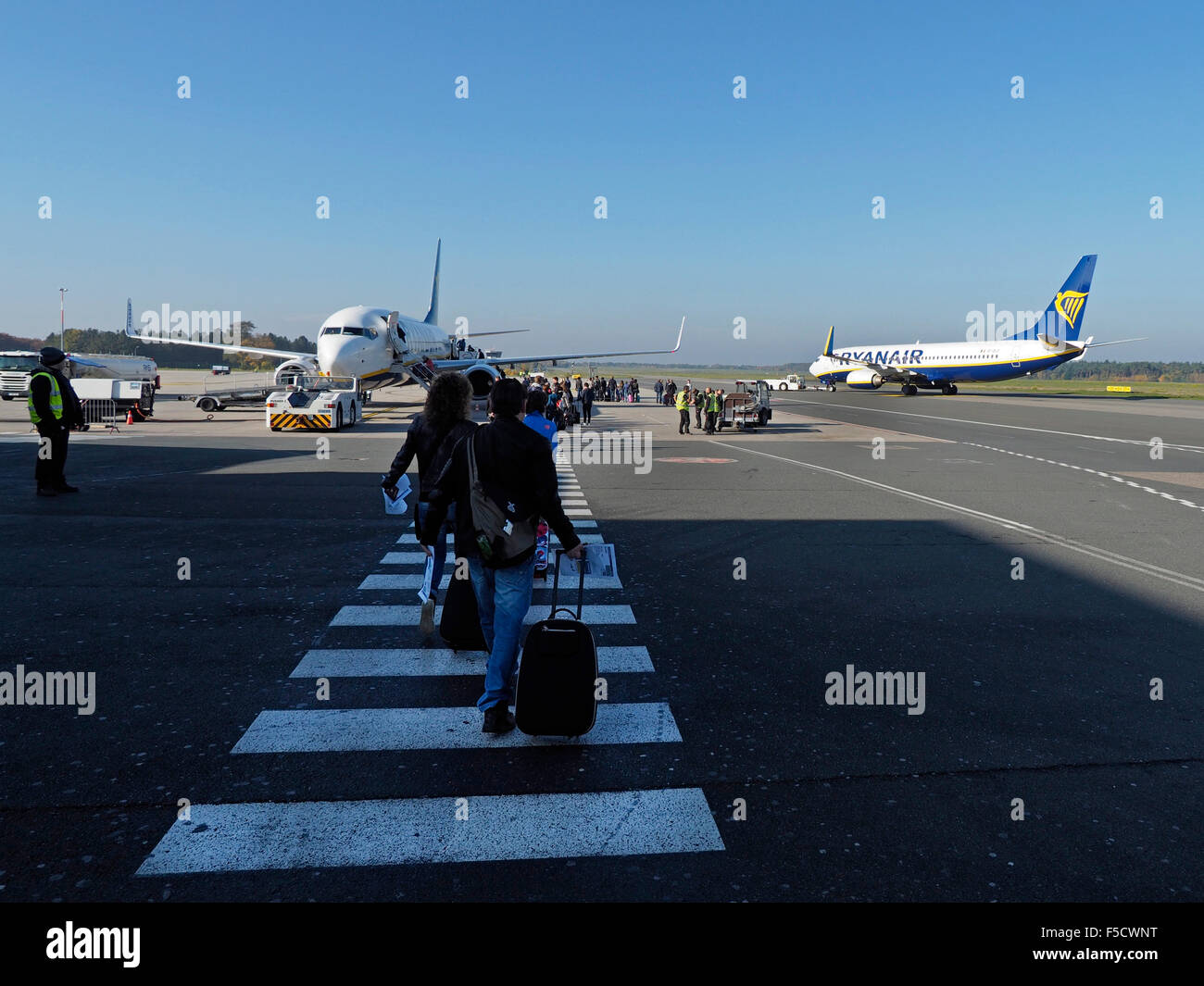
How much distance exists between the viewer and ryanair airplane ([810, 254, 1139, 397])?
202 ft

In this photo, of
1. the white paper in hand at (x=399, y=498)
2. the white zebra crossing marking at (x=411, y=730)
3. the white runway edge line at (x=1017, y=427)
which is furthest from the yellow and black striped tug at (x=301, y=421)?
the white runway edge line at (x=1017, y=427)

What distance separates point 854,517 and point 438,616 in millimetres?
7239

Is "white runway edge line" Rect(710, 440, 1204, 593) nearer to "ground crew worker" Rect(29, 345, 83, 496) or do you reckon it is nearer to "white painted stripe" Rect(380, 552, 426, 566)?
"white painted stripe" Rect(380, 552, 426, 566)

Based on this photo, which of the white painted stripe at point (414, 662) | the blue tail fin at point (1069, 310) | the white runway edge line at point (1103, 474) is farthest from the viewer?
the blue tail fin at point (1069, 310)

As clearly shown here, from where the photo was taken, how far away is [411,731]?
488cm

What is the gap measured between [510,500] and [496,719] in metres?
1.25

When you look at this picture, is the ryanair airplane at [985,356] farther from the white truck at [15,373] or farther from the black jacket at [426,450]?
the black jacket at [426,450]

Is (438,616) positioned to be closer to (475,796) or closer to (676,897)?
(475,796)

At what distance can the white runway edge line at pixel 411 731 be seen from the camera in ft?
15.4

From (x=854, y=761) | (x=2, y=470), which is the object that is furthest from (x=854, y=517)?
(x=2, y=470)

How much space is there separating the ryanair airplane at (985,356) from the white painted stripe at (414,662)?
6443 centimetres

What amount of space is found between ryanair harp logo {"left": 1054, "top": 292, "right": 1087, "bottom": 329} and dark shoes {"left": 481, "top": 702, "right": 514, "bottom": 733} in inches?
2675
